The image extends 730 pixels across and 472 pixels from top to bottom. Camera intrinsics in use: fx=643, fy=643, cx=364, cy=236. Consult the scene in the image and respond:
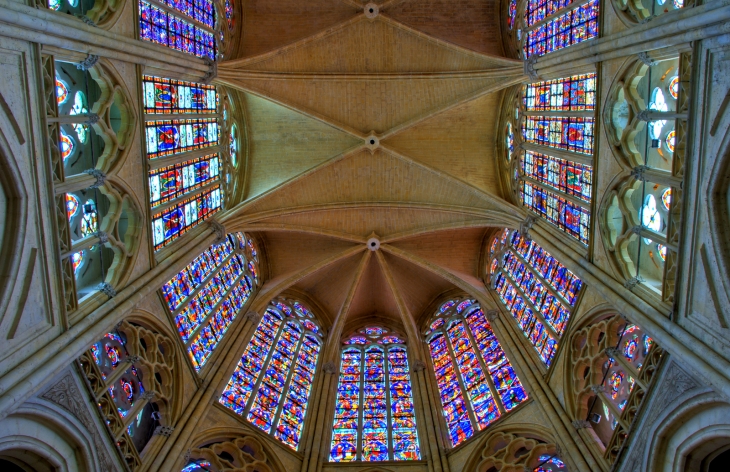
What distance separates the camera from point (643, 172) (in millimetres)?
11312

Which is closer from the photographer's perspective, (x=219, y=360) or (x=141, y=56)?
(x=141, y=56)

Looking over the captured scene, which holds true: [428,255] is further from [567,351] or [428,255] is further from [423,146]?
[567,351]

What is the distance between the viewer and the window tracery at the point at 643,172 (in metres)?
11.0

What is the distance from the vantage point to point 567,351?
13508 millimetres

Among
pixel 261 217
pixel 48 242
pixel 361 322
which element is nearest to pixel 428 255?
pixel 361 322

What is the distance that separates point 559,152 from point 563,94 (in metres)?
1.68

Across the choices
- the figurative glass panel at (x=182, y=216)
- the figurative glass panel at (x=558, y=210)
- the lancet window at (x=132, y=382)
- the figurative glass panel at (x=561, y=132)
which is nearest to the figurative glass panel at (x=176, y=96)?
the figurative glass panel at (x=182, y=216)

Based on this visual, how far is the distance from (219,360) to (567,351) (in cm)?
786

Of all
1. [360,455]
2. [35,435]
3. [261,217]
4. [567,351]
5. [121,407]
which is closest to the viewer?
[35,435]

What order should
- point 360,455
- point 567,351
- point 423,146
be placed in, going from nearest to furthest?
1. point 567,351
2. point 360,455
3. point 423,146

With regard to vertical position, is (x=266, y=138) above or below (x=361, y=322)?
above

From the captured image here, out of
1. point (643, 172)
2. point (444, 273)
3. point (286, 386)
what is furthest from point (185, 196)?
point (643, 172)

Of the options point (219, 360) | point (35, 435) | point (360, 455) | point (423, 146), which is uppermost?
point (423, 146)

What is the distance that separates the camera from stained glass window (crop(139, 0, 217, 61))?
528 inches
